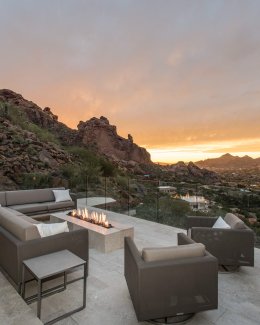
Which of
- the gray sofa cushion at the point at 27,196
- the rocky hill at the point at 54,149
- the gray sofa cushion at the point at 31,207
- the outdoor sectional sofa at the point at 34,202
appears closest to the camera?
the gray sofa cushion at the point at 31,207

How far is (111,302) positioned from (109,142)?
97.7 feet

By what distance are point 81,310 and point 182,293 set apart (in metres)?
1.07

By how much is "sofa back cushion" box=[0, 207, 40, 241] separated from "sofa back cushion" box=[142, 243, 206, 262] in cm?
140

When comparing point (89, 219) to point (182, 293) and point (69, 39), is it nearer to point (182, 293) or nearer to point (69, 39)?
point (182, 293)

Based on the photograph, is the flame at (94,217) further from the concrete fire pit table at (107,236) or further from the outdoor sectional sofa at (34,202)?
the outdoor sectional sofa at (34,202)

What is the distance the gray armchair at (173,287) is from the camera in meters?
2.07

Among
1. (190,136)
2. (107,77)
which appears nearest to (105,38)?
(107,77)

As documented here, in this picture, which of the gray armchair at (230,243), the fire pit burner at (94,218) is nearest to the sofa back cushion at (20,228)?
the fire pit burner at (94,218)

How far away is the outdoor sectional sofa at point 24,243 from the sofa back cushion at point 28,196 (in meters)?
3.16

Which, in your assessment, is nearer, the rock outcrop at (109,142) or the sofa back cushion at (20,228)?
the sofa back cushion at (20,228)

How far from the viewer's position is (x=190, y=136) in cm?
1748

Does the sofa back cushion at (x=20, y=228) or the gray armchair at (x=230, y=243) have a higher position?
the sofa back cushion at (x=20, y=228)

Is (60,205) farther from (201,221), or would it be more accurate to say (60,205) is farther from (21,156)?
(21,156)

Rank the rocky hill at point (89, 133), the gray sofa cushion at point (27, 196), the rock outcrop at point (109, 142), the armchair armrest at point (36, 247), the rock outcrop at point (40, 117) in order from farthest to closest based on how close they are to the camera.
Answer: the rock outcrop at point (109, 142), the rocky hill at point (89, 133), the rock outcrop at point (40, 117), the gray sofa cushion at point (27, 196), the armchair armrest at point (36, 247)
